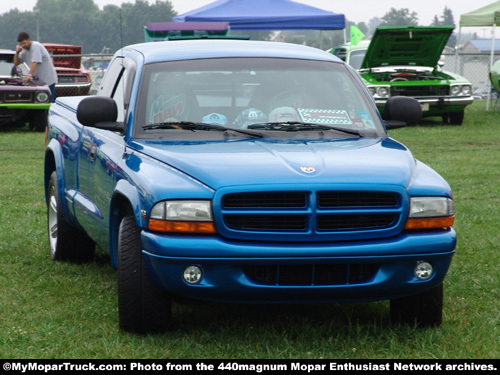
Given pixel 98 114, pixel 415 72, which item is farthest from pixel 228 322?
pixel 415 72

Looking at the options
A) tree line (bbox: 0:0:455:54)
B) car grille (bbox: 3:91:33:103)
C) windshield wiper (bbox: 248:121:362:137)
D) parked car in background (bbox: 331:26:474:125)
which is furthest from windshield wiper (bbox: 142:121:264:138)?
tree line (bbox: 0:0:455:54)

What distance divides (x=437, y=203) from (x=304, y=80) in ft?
4.84

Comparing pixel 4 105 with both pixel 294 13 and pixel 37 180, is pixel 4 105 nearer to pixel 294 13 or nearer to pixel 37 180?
pixel 37 180

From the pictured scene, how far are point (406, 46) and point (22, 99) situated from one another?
7.70 meters

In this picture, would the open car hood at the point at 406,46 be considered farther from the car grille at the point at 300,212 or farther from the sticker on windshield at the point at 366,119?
the car grille at the point at 300,212

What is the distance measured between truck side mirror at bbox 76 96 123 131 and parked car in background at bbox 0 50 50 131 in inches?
493

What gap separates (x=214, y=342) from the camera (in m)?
4.40

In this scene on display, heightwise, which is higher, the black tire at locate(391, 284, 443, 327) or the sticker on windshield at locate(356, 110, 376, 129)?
the sticker on windshield at locate(356, 110, 376, 129)

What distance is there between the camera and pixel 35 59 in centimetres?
1727

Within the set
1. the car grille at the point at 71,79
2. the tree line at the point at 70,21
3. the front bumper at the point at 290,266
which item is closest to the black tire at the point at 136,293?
the front bumper at the point at 290,266

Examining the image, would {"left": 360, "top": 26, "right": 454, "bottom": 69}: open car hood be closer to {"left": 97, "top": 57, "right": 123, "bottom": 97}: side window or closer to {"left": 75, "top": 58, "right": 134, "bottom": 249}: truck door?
{"left": 97, "top": 57, "right": 123, "bottom": 97}: side window

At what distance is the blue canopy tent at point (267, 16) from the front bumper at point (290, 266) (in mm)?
18709

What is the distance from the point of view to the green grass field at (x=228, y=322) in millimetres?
4297

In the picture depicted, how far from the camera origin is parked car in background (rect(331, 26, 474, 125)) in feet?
57.4
